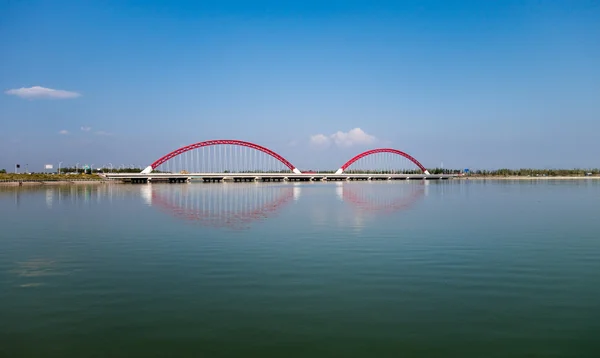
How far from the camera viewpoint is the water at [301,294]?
25.0 ft

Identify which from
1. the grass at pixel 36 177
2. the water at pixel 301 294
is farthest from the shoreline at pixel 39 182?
the water at pixel 301 294

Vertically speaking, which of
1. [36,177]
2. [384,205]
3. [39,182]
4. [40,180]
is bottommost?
[384,205]

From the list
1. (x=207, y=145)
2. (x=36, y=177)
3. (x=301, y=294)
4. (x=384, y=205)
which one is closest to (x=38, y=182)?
(x=36, y=177)

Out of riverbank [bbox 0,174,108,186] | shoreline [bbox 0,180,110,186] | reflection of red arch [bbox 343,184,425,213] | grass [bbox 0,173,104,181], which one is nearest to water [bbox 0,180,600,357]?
reflection of red arch [bbox 343,184,425,213]

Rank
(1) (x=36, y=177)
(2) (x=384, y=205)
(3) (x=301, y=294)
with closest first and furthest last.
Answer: (3) (x=301, y=294) → (2) (x=384, y=205) → (1) (x=36, y=177)

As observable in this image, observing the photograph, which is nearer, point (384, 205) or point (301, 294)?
point (301, 294)

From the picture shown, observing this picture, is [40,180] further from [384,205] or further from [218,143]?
[384,205]

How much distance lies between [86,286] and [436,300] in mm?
7818

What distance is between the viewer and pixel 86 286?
451 inches

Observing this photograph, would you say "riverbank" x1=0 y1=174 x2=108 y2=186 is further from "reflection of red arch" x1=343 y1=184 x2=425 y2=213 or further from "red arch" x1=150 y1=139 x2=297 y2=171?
"reflection of red arch" x1=343 y1=184 x2=425 y2=213

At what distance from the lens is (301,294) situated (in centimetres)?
1052

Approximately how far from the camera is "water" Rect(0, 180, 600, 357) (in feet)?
25.0

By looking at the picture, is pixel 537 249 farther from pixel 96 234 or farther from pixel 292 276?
pixel 96 234

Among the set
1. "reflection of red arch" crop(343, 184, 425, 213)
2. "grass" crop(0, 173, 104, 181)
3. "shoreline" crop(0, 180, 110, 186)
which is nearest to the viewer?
"reflection of red arch" crop(343, 184, 425, 213)
